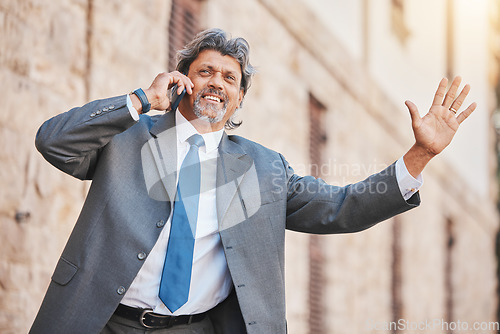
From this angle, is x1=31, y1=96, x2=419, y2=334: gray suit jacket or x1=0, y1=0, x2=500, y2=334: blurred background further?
x1=0, y1=0, x2=500, y2=334: blurred background

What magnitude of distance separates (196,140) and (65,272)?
79 centimetres

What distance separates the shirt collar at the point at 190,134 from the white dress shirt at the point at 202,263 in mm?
54

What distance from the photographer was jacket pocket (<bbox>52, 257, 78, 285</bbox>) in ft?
10.1

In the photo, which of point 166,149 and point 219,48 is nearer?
point 166,149

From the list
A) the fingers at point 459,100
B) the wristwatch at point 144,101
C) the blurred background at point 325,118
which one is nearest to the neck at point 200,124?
the wristwatch at point 144,101

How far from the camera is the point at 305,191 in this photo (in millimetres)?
3561

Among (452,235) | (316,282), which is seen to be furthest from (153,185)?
(452,235)

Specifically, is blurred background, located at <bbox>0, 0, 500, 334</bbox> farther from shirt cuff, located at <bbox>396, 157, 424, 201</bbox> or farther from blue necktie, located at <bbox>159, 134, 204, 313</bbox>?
shirt cuff, located at <bbox>396, 157, 424, 201</bbox>

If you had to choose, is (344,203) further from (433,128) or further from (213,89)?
(213,89)

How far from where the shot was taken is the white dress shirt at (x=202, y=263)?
3.20 metres

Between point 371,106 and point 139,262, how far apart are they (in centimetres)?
884

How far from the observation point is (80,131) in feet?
10.3

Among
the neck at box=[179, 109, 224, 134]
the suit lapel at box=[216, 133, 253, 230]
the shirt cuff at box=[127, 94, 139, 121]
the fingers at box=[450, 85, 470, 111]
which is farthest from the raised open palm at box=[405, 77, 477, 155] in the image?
the shirt cuff at box=[127, 94, 139, 121]

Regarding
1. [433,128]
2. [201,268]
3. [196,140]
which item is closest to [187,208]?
[201,268]
